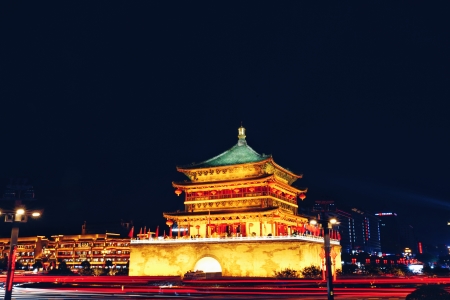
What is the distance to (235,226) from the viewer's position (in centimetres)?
4966

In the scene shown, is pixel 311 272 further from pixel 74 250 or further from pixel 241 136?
pixel 74 250

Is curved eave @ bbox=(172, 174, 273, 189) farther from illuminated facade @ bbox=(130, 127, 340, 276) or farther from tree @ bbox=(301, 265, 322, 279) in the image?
tree @ bbox=(301, 265, 322, 279)

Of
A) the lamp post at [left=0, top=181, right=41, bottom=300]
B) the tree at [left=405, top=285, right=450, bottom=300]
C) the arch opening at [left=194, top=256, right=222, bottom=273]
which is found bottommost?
the tree at [left=405, top=285, right=450, bottom=300]

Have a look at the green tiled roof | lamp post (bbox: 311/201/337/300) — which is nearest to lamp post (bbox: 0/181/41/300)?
lamp post (bbox: 311/201/337/300)

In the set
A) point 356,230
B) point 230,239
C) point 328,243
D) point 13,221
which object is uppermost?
point 356,230

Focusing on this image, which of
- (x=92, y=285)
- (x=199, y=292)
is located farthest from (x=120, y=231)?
(x=199, y=292)

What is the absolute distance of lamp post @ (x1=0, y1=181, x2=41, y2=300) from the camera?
59.2 ft

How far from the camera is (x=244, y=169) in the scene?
169ft

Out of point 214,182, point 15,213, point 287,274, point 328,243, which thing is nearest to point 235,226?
point 214,182

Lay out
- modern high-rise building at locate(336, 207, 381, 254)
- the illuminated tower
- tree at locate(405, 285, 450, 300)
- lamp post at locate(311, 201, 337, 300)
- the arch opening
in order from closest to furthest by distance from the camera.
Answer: tree at locate(405, 285, 450, 300)
lamp post at locate(311, 201, 337, 300)
the arch opening
the illuminated tower
modern high-rise building at locate(336, 207, 381, 254)

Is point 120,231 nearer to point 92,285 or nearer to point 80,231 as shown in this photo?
point 80,231

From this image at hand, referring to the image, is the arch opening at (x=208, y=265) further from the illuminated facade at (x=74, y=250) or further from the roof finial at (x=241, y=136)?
the illuminated facade at (x=74, y=250)

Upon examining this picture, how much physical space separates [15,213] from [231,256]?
1186 inches

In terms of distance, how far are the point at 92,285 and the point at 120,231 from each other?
76995 millimetres
